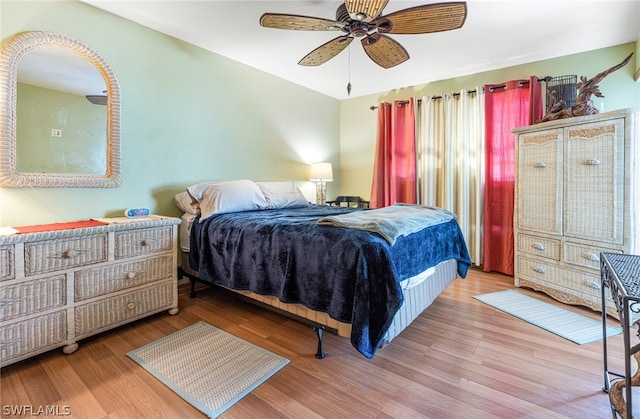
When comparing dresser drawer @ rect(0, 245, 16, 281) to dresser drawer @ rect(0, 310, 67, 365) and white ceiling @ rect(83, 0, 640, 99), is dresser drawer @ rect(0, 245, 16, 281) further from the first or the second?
white ceiling @ rect(83, 0, 640, 99)

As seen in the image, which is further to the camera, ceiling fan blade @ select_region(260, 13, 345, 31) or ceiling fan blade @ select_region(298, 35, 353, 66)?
ceiling fan blade @ select_region(298, 35, 353, 66)

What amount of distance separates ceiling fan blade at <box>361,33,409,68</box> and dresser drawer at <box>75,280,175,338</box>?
2378 millimetres

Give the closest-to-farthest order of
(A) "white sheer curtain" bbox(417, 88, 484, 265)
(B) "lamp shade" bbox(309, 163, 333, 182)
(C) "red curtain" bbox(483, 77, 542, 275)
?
(C) "red curtain" bbox(483, 77, 542, 275)
(A) "white sheer curtain" bbox(417, 88, 484, 265)
(B) "lamp shade" bbox(309, 163, 333, 182)

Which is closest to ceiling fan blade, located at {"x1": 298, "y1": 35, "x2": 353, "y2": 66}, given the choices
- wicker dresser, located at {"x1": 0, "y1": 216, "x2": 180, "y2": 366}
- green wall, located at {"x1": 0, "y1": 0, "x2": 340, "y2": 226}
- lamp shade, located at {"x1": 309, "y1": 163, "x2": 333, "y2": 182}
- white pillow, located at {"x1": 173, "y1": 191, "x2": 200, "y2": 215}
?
green wall, located at {"x1": 0, "y1": 0, "x2": 340, "y2": 226}

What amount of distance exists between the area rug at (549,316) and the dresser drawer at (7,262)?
3.36 metres

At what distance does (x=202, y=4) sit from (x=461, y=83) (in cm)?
312

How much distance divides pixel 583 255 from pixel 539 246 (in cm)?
35

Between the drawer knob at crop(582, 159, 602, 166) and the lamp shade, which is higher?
the lamp shade

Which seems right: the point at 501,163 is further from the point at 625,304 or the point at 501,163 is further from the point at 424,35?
the point at 625,304

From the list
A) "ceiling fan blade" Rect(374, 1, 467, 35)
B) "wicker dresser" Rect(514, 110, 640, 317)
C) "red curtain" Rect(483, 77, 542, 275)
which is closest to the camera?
"ceiling fan blade" Rect(374, 1, 467, 35)

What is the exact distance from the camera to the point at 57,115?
6.91 ft

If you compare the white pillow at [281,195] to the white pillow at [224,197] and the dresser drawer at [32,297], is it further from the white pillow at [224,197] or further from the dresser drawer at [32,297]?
the dresser drawer at [32,297]

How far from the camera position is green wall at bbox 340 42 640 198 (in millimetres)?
2855

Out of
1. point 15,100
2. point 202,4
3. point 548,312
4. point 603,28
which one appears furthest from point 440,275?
point 15,100
